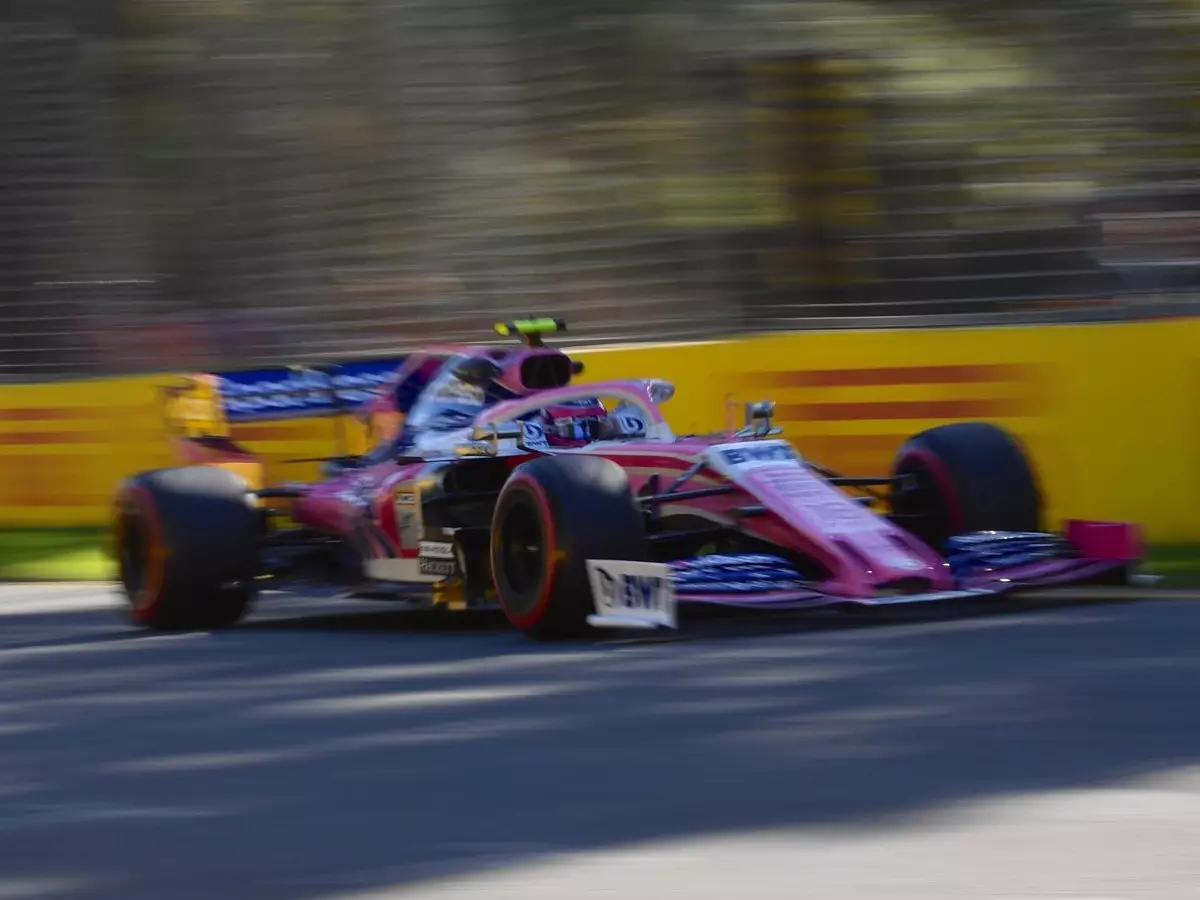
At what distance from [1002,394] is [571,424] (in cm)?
253

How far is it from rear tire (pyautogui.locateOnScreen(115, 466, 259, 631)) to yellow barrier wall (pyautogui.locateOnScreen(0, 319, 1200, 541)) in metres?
2.22

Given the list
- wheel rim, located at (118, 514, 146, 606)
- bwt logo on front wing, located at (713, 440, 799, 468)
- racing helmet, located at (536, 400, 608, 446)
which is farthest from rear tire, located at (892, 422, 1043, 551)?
wheel rim, located at (118, 514, 146, 606)

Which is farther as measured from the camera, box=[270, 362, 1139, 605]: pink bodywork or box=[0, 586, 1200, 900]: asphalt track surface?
box=[270, 362, 1139, 605]: pink bodywork

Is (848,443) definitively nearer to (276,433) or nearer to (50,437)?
(276,433)

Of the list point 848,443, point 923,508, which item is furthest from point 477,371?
point 848,443

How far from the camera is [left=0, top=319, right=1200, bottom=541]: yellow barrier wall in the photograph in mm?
9281

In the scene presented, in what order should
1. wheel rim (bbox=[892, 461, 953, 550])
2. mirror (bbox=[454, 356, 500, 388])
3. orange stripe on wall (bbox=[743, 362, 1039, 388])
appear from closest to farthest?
wheel rim (bbox=[892, 461, 953, 550]), mirror (bbox=[454, 356, 500, 388]), orange stripe on wall (bbox=[743, 362, 1039, 388])

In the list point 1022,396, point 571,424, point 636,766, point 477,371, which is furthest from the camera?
point 1022,396

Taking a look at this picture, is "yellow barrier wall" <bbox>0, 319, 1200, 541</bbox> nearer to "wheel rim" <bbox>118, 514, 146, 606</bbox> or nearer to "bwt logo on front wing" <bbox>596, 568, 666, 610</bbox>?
"wheel rim" <bbox>118, 514, 146, 606</bbox>

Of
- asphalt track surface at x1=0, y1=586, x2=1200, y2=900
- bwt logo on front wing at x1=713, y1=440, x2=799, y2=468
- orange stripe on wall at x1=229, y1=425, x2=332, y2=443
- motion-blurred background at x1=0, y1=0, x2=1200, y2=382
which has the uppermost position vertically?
motion-blurred background at x1=0, y1=0, x2=1200, y2=382

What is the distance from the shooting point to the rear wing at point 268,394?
9484 mm

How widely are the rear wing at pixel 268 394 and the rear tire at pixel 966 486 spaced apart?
2.76 metres

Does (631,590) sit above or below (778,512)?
below

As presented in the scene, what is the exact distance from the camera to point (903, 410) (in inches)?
396
